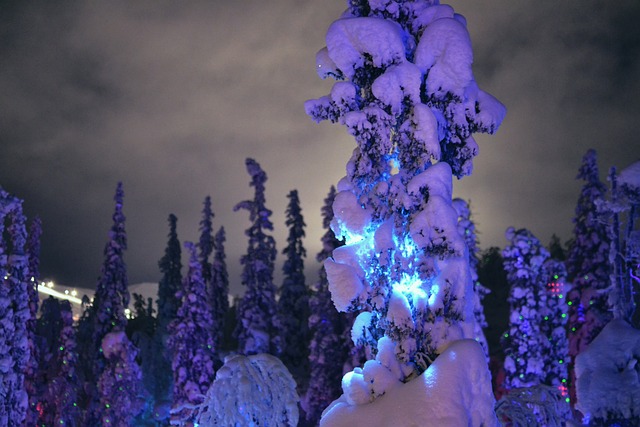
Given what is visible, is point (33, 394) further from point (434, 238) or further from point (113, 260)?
point (434, 238)

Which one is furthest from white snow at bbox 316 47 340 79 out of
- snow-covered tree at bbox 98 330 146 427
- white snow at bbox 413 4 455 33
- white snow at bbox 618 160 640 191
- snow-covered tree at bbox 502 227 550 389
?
snow-covered tree at bbox 98 330 146 427

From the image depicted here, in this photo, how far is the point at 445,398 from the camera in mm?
→ 8453

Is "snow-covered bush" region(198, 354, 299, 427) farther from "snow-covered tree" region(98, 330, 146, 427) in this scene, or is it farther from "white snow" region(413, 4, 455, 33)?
"snow-covered tree" region(98, 330, 146, 427)

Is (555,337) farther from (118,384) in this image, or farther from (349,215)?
(118,384)

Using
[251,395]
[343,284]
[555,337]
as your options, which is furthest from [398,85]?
[555,337]

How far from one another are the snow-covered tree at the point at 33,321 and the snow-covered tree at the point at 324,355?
1551cm

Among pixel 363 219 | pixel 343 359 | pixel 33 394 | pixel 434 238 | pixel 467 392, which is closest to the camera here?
pixel 467 392

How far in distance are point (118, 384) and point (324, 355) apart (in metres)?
12.3

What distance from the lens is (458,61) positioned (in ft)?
32.0

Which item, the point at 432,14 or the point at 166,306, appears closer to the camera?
the point at 432,14

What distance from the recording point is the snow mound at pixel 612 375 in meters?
17.7

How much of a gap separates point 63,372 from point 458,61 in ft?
105

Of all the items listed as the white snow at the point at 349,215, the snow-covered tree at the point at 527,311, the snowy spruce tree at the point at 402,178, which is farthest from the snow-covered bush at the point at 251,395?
the snow-covered tree at the point at 527,311

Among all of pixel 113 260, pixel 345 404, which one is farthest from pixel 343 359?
pixel 345 404
